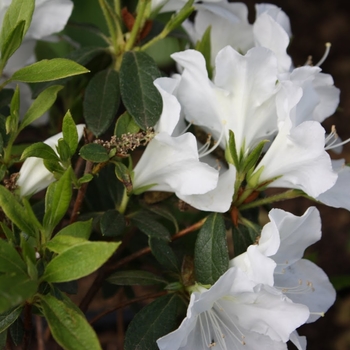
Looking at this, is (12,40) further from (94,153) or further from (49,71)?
(94,153)

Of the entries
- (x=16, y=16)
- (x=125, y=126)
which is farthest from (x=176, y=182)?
(x=16, y=16)

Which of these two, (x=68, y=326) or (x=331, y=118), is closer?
(x=68, y=326)

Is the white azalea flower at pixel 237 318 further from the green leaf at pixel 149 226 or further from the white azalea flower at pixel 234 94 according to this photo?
the white azalea flower at pixel 234 94

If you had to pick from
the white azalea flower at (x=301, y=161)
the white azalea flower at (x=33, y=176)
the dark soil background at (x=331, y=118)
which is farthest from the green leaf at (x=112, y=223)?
the dark soil background at (x=331, y=118)

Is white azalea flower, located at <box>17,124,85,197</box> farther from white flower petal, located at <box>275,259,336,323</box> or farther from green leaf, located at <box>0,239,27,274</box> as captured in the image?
white flower petal, located at <box>275,259,336,323</box>

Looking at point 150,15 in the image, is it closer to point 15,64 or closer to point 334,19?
point 15,64

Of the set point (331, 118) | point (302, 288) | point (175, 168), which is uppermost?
point (175, 168)

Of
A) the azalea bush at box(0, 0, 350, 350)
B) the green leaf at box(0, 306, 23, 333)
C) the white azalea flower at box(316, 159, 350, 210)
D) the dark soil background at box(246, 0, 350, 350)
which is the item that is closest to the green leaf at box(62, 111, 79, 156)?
the azalea bush at box(0, 0, 350, 350)
